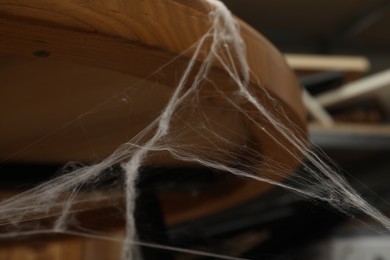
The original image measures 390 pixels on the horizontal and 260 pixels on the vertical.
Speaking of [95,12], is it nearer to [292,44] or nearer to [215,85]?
[215,85]

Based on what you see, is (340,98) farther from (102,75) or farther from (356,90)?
(102,75)

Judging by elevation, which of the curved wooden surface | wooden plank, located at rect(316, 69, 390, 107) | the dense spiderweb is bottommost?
the dense spiderweb

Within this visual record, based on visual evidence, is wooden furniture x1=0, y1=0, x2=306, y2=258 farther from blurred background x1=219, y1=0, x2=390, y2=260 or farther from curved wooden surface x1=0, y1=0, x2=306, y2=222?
blurred background x1=219, y1=0, x2=390, y2=260

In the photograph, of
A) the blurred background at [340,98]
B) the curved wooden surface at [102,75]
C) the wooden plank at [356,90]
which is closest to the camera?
the curved wooden surface at [102,75]

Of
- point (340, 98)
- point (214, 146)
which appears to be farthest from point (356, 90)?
point (214, 146)

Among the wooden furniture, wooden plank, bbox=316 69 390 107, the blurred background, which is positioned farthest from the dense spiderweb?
wooden plank, bbox=316 69 390 107

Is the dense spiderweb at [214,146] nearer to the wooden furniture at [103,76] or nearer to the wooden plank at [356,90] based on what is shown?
the wooden furniture at [103,76]

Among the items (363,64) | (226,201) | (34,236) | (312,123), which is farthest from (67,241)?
(363,64)

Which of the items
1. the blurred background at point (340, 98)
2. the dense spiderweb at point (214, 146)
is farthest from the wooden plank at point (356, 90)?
the dense spiderweb at point (214, 146)
